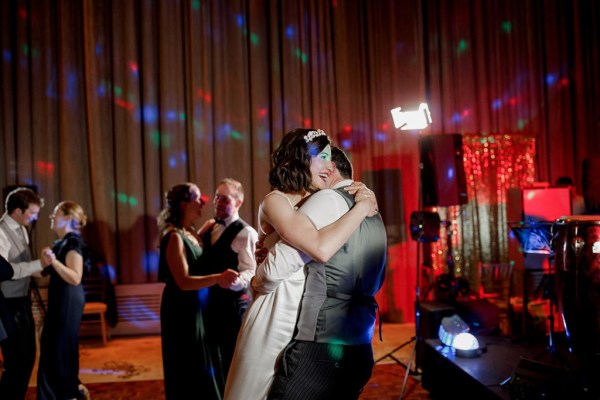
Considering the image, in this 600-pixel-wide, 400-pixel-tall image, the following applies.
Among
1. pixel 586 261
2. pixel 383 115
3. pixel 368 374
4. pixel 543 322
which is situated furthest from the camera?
pixel 383 115

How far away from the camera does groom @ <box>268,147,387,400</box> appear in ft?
5.37

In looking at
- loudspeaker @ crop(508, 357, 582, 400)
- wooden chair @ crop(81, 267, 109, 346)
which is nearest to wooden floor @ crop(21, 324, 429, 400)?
wooden chair @ crop(81, 267, 109, 346)

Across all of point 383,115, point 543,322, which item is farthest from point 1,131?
point 543,322

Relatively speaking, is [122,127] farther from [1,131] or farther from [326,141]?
[326,141]

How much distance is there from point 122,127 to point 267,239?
4.61m

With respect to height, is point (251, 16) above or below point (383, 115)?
above

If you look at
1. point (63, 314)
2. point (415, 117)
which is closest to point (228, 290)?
point (63, 314)

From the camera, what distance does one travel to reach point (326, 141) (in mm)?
1818

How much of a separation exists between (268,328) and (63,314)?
2280 millimetres

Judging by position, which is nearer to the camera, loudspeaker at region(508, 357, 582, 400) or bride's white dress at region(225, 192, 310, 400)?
bride's white dress at region(225, 192, 310, 400)

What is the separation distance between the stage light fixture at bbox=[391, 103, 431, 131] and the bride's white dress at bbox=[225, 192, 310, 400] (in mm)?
2753

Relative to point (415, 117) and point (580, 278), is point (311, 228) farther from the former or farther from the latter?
point (415, 117)

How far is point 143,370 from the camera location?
454 cm

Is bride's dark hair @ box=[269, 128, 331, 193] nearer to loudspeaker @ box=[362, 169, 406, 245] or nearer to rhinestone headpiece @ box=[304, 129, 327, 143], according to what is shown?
rhinestone headpiece @ box=[304, 129, 327, 143]
